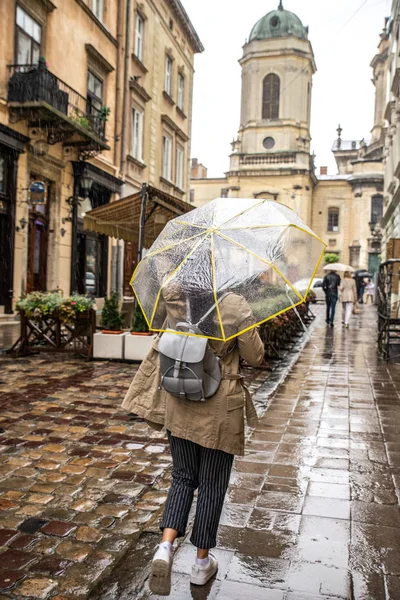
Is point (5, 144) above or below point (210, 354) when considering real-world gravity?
above

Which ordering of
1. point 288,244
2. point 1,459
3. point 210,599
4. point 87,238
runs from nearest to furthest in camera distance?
1. point 210,599
2. point 288,244
3. point 1,459
4. point 87,238

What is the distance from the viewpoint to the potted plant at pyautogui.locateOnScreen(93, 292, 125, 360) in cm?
952

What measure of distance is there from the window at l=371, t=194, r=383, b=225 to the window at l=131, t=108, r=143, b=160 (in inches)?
1441

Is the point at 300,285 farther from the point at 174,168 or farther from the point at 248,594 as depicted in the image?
the point at 174,168

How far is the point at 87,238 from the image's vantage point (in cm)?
1922

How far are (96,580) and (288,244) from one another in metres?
1.97

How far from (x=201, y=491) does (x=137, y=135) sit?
2059 centimetres

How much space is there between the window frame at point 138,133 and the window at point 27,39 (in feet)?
20.5

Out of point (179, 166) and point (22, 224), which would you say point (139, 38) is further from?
point (22, 224)

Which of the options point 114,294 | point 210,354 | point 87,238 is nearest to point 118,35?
point 87,238

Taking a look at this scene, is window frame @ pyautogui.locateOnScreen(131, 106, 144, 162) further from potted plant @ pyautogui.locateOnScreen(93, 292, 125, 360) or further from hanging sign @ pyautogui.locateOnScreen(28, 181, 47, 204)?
potted plant @ pyautogui.locateOnScreen(93, 292, 125, 360)

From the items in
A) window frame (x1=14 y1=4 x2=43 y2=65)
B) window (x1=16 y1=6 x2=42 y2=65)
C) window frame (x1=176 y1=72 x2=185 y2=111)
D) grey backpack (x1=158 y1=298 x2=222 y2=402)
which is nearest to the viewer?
grey backpack (x1=158 y1=298 x2=222 y2=402)

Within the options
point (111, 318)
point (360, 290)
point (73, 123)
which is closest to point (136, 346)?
point (111, 318)

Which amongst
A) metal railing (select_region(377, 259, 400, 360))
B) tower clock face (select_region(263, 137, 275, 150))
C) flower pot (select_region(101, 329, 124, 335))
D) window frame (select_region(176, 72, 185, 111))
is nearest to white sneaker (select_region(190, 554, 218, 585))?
flower pot (select_region(101, 329, 124, 335))
